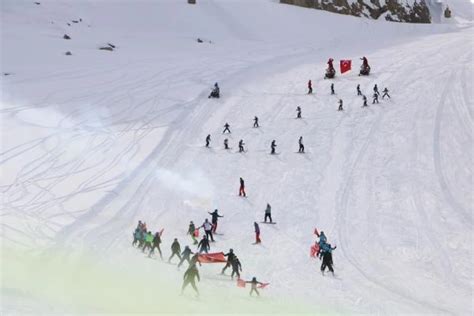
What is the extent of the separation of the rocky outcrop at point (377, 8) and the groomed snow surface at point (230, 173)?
20060mm

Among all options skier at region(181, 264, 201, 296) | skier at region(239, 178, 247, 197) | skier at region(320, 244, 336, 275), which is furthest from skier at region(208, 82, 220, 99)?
skier at region(181, 264, 201, 296)

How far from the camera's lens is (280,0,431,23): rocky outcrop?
74.1 meters

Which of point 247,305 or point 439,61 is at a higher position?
point 439,61

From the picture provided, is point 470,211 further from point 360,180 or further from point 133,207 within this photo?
point 133,207

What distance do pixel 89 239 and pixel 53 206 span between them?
4109 mm

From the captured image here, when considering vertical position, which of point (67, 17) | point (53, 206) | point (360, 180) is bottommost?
point (53, 206)

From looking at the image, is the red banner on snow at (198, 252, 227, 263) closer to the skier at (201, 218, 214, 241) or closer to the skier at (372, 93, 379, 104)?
→ the skier at (201, 218, 214, 241)

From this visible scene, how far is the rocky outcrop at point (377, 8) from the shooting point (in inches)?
2918

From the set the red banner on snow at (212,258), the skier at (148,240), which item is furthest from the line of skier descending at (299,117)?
the red banner on snow at (212,258)

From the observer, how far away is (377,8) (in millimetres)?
78812

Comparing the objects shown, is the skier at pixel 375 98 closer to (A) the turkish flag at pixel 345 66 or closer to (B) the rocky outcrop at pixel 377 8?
(A) the turkish flag at pixel 345 66

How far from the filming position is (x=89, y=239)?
2073 centimetres

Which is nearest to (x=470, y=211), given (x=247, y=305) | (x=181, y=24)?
(x=247, y=305)

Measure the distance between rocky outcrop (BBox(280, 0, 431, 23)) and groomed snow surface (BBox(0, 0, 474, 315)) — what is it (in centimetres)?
2006
